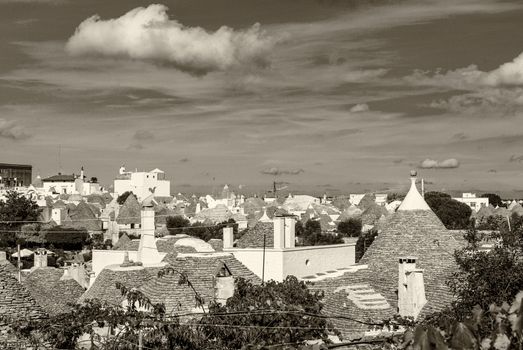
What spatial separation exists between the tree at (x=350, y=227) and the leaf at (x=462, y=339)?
254 ft

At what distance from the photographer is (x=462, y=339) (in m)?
4.44

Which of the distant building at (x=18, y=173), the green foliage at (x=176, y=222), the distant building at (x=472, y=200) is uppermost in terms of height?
the distant building at (x=18, y=173)

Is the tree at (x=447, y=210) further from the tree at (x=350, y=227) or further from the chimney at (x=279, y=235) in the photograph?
the chimney at (x=279, y=235)

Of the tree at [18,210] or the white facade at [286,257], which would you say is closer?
the white facade at [286,257]

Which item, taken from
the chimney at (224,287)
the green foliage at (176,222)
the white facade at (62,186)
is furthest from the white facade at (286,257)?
the white facade at (62,186)

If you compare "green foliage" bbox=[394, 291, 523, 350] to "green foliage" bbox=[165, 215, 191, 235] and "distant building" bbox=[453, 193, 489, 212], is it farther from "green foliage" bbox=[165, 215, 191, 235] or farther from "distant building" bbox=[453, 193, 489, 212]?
"distant building" bbox=[453, 193, 489, 212]

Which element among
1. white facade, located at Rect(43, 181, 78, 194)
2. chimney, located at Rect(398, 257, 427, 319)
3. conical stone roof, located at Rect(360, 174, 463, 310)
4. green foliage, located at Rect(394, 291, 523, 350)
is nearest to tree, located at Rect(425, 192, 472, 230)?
conical stone roof, located at Rect(360, 174, 463, 310)

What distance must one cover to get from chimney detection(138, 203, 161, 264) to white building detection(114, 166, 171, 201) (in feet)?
395

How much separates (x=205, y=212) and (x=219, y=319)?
91.1 m

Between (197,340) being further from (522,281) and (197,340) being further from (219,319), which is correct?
(522,281)

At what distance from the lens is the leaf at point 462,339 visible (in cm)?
443

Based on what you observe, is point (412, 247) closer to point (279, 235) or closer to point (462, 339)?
point (279, 235)

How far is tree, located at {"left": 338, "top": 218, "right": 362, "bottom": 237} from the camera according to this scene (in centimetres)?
8266

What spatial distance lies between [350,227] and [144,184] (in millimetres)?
74848
